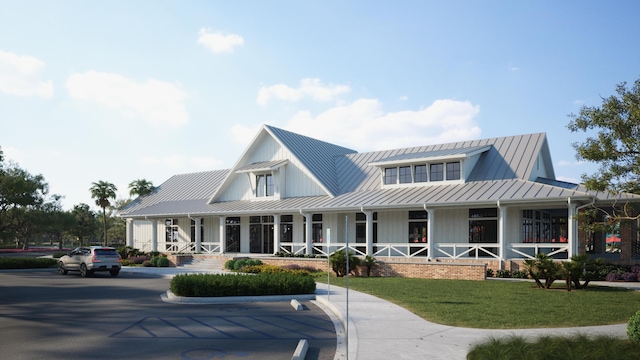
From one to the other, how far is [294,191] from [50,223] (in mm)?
40182

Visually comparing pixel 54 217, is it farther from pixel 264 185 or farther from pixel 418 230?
pixel 418 230

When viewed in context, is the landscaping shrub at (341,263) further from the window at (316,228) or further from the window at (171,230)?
the window at (171,230)

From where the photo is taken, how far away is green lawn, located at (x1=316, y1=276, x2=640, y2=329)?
12008mm

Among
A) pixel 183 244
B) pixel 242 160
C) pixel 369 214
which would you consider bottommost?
pixel 183 244

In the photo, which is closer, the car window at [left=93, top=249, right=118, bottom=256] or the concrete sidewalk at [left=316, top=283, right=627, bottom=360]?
the concrete sidewalk at [left=316, top=283, right=627, bottom=360]

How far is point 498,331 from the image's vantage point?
10625mm

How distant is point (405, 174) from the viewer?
29906mm

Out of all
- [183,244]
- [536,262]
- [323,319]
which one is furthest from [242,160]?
[323,319]

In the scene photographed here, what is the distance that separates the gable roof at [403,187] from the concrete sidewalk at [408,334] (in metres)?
12.1

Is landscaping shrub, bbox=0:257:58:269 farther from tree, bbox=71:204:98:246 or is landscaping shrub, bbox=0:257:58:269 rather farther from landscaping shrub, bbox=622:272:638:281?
tree, bbox=71:204:98:246

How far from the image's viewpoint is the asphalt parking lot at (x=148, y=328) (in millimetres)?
9346

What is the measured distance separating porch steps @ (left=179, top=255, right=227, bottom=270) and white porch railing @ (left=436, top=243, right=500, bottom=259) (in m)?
13.1

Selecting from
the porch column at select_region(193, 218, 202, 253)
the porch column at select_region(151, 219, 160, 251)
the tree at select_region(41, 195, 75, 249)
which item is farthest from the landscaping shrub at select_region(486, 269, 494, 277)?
the tree at select_region(41, 195, 75, 249)

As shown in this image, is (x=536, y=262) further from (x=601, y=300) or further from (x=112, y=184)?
(x=112, y=184)
